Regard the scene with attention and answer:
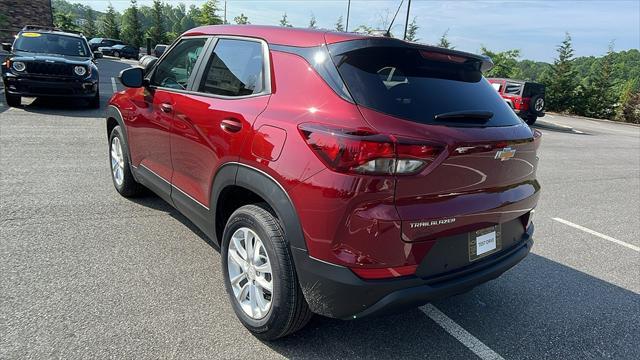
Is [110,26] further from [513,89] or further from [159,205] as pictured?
[159,205]

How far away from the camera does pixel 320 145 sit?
2.12 metres

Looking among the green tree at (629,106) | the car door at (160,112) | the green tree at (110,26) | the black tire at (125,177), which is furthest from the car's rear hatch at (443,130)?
the green tree at (110,26)

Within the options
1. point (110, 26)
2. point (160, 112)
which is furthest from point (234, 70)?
point (110, 26)

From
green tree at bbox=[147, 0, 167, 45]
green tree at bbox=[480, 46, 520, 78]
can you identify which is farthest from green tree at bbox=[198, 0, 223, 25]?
green tree at bbox=[480, 46, 520, 78]

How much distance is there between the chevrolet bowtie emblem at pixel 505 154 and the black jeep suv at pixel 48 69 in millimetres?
9372

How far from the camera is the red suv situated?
208cm

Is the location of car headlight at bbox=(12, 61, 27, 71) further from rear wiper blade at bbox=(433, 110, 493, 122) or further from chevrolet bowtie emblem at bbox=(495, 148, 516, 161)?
→ chevrolet bowtie emblem at bbox=(495, 148, 516, 161)

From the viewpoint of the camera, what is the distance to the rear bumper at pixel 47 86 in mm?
8836

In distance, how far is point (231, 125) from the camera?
8.77 ft

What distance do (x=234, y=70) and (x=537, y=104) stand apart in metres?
18.6

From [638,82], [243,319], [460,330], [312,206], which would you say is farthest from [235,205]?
[638,82]

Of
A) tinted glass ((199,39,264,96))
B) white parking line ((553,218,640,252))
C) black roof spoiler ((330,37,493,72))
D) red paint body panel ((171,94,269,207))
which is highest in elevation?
black roof spoiler ((330,37,493,72))

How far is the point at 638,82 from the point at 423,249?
38310mm

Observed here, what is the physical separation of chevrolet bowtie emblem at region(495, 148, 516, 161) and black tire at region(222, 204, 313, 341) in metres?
1.26
